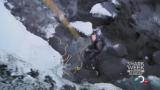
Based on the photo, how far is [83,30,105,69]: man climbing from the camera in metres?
3.72

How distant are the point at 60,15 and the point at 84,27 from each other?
227 millimetres

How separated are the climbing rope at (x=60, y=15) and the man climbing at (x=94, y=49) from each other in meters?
0.15

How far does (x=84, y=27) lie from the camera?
370cm

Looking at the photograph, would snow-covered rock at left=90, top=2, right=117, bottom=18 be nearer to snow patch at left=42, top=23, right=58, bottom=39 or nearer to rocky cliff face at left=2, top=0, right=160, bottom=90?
rocky cliff face at left=2, top=0, right=160, bottom=90

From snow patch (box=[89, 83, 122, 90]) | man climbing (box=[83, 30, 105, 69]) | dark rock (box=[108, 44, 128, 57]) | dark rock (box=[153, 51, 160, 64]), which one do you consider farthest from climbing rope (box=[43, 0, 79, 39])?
dark rock (box=[153, 51, 160, 64])

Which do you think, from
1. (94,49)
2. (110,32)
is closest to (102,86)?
(94,49)

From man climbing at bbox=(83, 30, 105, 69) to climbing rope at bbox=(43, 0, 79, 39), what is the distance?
15cm

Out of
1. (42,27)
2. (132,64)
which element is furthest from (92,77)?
(42,27)

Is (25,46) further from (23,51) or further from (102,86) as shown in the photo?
(102,86)

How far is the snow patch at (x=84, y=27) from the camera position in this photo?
369 centimetres

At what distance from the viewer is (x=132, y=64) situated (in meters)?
3.80

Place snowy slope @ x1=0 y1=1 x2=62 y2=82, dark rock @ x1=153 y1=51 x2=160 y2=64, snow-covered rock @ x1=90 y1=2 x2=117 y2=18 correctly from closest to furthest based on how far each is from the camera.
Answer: snowy slope @ x1=0 y1=1 x2=62 y2=82
snow-covered rock @ x1=90 y1=2 x2=117 y2=18
dark rock @ x1=153 y1=51 x2=160 y2=64

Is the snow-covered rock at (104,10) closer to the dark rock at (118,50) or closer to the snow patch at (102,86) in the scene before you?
the dark rock at (118,50)

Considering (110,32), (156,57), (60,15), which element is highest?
(60,15)
